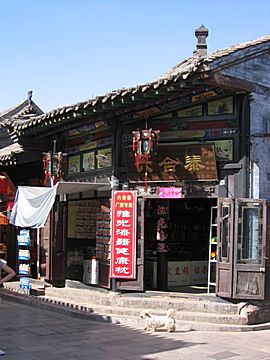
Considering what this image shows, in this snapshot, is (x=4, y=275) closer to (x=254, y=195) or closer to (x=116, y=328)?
(x=116, y=328)

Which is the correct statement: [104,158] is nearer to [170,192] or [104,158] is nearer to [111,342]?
[170,192]

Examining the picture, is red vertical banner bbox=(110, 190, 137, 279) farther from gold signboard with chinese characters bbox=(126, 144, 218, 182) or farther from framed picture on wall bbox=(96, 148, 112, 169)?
framed picture on wall bbox=(96, 148, 112, 169)

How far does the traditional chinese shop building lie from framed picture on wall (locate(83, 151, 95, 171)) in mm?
23

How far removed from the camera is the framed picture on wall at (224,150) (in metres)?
10.3

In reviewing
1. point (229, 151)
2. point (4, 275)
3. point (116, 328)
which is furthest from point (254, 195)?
point (4, 275)

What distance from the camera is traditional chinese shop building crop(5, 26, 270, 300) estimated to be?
9.99 m

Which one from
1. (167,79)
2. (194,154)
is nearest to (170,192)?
(194,154)

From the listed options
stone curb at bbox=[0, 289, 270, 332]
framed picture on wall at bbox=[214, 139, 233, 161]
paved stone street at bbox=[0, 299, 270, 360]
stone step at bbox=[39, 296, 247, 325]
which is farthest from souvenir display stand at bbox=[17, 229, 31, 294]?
framed picture on wall at bbox=[214, 139, 233, 161]

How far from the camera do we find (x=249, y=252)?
10.1 metres

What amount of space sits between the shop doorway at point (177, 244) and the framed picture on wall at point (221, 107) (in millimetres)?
2942

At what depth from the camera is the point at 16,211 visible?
1234 cm

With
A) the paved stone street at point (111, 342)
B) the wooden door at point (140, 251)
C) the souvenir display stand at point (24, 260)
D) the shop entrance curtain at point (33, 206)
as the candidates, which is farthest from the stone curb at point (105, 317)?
the shop entrance curtain at point (33, 206)

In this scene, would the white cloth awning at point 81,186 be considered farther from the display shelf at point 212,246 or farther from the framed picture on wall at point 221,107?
the framed picture on wall at point 221,107

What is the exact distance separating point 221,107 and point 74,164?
13.8 feet
